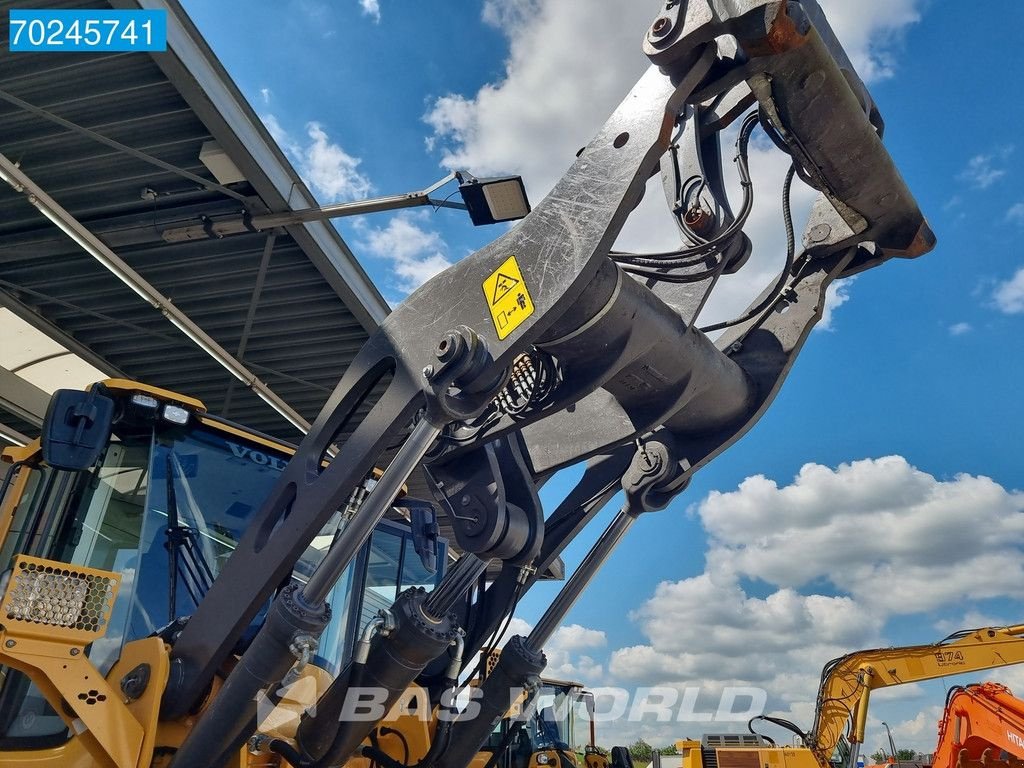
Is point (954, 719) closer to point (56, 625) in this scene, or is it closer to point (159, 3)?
point (56, 625)

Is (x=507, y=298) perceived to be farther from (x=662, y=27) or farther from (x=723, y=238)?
(x=662, y=27)

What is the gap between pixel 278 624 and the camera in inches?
116

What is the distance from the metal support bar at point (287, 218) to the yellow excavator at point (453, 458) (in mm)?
3972

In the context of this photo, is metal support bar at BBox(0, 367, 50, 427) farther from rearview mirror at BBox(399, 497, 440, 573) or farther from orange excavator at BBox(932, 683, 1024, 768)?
orange excavator at BBox(932, 683, 1024, 768)

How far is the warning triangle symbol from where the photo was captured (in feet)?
9.73

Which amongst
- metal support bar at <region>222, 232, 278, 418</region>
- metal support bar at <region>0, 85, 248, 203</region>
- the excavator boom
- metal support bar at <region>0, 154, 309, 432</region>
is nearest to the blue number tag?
metal support bar at <region>0, 85, 248, 203</region>

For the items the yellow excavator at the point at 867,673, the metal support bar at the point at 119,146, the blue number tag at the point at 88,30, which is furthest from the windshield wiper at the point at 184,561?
the yellow excavator at the point at 867,673

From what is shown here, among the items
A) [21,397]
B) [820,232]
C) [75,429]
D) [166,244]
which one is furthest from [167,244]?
[820,232]

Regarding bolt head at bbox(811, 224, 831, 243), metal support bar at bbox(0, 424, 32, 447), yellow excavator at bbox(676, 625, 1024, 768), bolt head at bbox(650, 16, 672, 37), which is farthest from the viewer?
metal support bar at bbox(0, 424, 32, 447)

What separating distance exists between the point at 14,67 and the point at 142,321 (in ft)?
12.6

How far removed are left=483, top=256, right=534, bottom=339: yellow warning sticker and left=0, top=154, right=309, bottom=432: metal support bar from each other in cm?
600

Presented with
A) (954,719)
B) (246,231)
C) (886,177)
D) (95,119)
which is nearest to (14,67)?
(95,119)

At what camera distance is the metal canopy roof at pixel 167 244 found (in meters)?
6.67

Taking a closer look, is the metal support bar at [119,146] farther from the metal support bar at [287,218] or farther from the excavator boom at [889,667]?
the excavator boom at [889,667]
